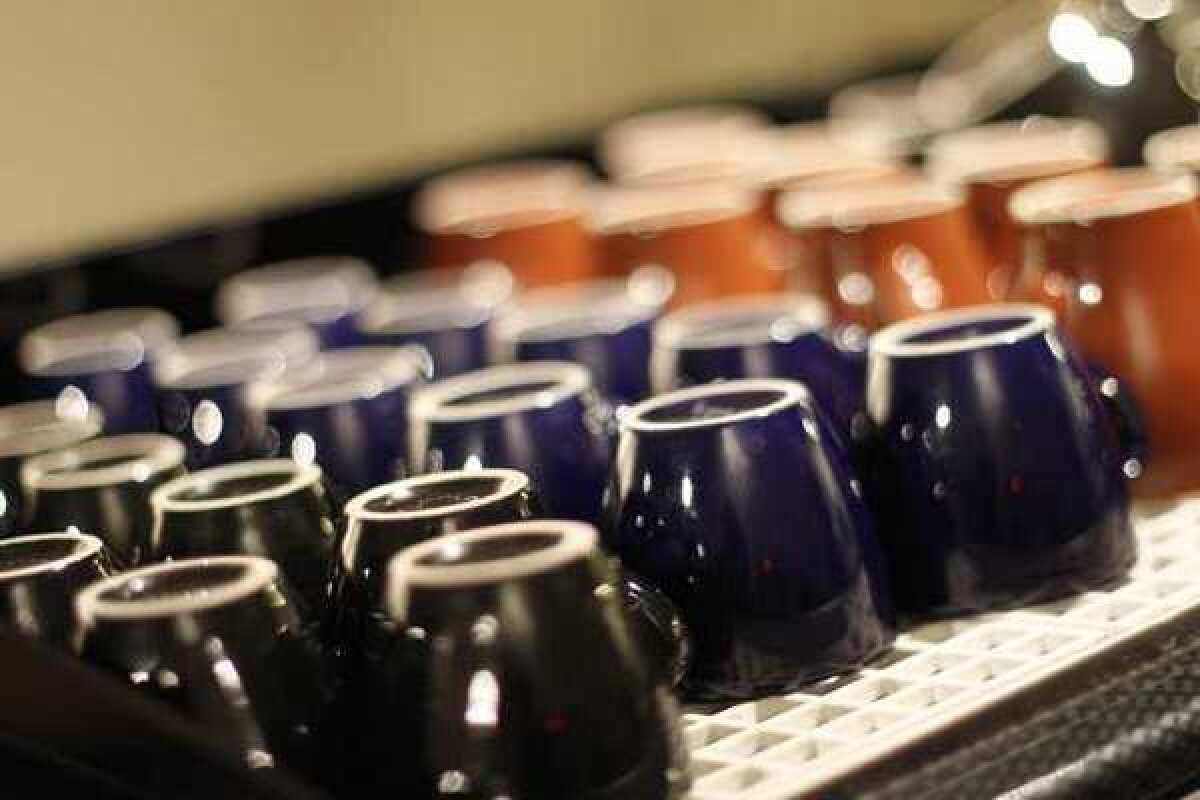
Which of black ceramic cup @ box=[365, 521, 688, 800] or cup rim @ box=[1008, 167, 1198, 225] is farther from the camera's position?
cup rim @ box=[1008, 167, 1198, 225]

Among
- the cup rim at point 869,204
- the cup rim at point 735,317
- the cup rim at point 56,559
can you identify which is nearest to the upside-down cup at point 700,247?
the cup rim at point 869,204

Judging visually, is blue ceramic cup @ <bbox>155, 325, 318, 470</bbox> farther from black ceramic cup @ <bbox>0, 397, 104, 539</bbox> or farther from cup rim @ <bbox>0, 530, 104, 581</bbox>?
cup rim @ <bbox>0, 530, 104, 581</bbox>

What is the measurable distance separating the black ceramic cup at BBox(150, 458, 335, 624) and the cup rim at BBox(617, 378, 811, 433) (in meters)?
0.13

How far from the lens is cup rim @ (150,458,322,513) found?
0.78 meters

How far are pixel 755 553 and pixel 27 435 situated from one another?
448 mm

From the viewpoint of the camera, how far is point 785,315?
0.96 metres

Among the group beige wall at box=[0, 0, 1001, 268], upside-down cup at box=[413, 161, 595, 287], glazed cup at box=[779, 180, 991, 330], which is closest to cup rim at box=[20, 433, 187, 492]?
glazed cup at box=[779, 180, 991, 330]

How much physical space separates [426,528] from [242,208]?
1.12 meters

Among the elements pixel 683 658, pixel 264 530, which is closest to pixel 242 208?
pixel 264 530

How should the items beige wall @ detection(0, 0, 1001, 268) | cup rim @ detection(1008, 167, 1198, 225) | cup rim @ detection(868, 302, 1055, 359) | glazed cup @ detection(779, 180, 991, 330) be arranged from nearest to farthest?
1. cup rim @ detection(868, 302, 1055, 359)
2. cup rim @ detection(1008, 167, 1198, 225)
3. glazed cup @ detection(779, 180, 991, 330)
4. beige wall @ detection(0, 0, 1001, 268)

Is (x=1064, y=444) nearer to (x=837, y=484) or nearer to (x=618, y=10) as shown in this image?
(x=837, y=484)

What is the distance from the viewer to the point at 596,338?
1026 mm

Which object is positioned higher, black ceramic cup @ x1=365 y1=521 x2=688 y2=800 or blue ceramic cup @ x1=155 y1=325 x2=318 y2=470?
blue ceramic cup @ x1=155 y1=325 x2=318 y2=470

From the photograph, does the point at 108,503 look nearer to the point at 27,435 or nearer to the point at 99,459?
the point at 99,459
